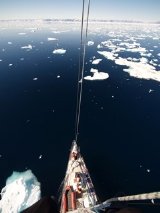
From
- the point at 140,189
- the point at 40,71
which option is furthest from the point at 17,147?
the point at 40,71

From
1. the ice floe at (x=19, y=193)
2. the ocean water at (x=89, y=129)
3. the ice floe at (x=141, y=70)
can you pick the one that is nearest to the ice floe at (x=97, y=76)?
the ocean water at (x=89, y=129)

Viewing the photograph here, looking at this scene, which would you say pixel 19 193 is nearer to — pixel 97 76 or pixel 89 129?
pixel 89 129

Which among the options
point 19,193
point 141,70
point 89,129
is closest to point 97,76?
point 141,70

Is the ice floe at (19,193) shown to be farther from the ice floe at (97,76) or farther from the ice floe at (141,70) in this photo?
the ice floe at (141,70)

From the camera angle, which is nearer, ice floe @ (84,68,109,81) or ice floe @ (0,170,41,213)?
ice floe @ (0,170,41,213)

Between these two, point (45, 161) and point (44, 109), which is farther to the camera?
point (44, 109)

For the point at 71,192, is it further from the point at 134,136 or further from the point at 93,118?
the point at 93,118

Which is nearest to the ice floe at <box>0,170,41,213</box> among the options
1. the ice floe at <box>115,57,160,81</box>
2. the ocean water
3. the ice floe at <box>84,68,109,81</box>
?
the ocean water

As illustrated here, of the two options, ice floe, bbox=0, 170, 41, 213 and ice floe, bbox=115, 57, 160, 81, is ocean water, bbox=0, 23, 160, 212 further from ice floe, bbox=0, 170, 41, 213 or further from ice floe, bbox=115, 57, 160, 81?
ice floe, bbox=115, 57, 160, 81
